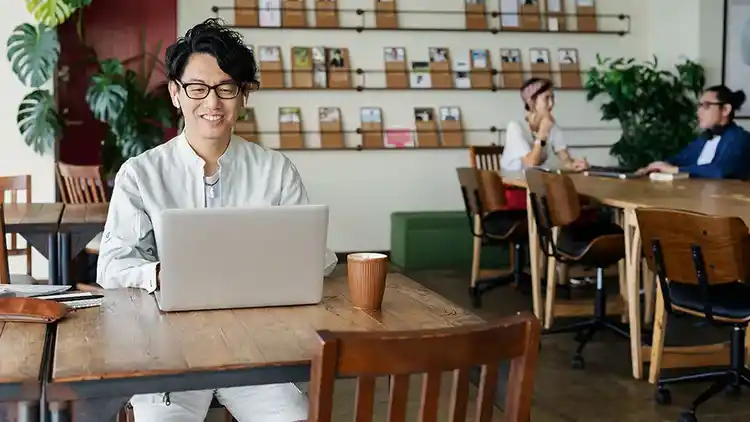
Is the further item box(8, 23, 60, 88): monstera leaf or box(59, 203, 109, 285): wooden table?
box(8, 23, 60, 88): monstera leaf

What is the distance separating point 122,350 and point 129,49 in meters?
5.40

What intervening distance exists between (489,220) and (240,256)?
404cm

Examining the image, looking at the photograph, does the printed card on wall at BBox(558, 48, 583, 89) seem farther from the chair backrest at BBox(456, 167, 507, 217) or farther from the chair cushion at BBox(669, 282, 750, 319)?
the chair cushion at BBox(669, 282, 750, 319)

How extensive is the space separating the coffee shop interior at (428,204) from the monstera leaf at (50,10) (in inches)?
0.7

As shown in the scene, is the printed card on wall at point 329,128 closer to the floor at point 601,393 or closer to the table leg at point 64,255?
the floor at point 601,393

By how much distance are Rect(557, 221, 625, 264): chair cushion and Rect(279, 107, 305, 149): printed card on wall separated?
8.73 feet

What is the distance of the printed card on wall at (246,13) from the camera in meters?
6.63

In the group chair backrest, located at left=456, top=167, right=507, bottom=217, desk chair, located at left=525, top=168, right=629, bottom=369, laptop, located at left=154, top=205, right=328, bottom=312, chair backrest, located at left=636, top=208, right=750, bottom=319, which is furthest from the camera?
chair backrest, located at left=456, top=167, right=507, bottom=217

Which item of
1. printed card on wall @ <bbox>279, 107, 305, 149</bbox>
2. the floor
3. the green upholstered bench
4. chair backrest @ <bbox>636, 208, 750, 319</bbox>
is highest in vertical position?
printed card on wall @ <bbox>279, 107, 305, 149</bbox>

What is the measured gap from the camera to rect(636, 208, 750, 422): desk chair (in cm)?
316

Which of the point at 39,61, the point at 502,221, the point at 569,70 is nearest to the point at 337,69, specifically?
the point at 569,70

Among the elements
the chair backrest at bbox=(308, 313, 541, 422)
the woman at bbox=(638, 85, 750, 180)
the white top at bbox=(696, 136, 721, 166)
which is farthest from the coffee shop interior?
the white top at bbox=(696, 136, 721, 166)

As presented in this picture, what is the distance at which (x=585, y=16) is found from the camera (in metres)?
7.21

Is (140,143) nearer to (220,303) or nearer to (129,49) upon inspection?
(129,49)
